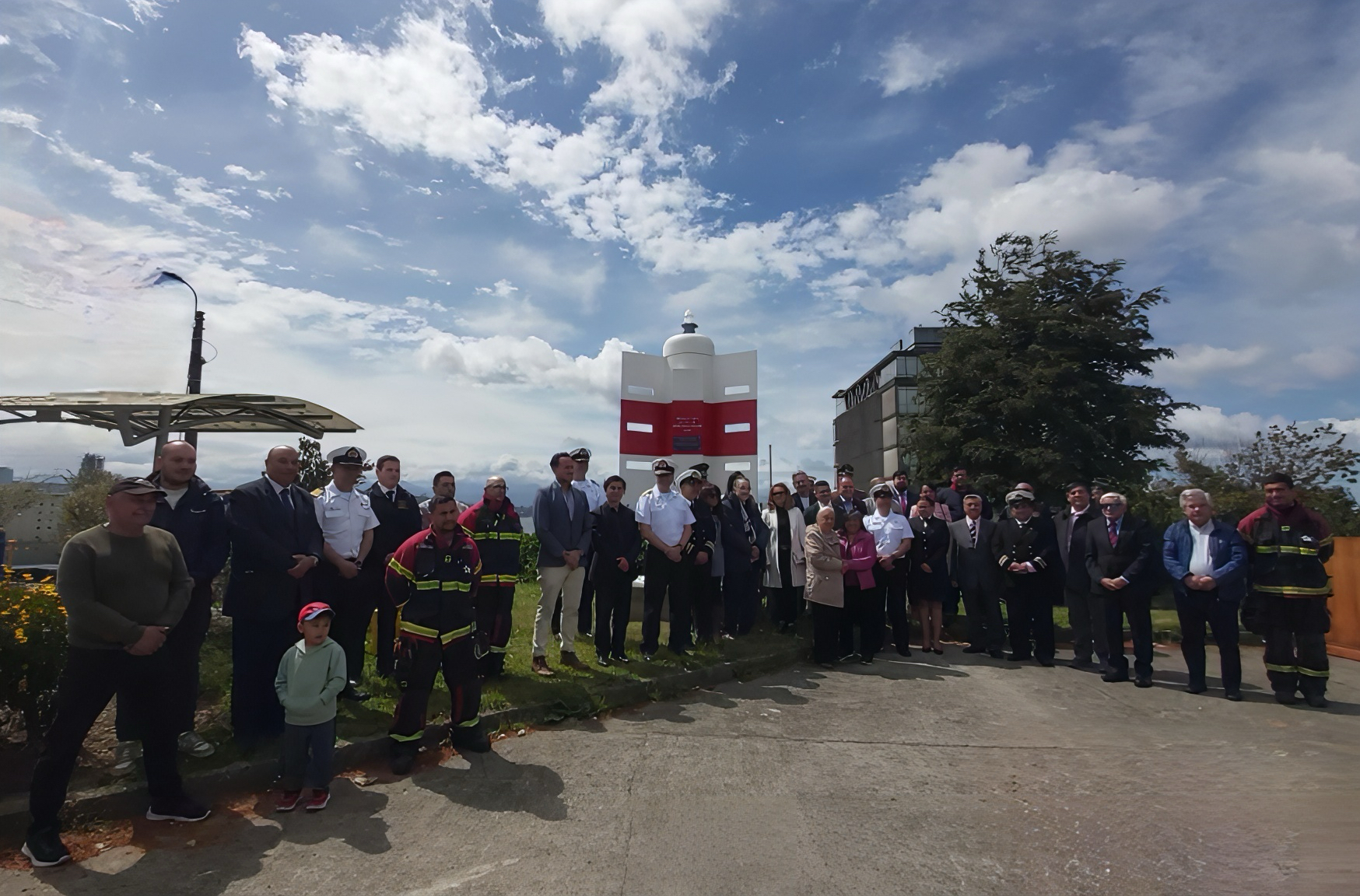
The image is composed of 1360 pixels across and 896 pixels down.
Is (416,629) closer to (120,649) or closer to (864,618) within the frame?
(120,649)

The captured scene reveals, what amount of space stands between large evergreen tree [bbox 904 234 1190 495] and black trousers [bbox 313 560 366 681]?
1275cm

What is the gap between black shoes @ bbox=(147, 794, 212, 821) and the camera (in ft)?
13.7

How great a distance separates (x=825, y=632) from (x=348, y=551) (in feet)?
16.4

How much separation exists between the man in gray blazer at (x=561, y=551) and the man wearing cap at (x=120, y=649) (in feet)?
10.4

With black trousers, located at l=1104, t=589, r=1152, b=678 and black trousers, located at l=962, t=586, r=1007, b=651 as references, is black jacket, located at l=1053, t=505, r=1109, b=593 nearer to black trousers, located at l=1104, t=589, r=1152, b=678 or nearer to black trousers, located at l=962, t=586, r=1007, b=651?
black trousers, located at l=1104, t=589, r=1152, b=678

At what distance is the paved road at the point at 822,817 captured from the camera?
11.6 feet

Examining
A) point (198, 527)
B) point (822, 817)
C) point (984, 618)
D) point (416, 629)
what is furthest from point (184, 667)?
point (984, 618)

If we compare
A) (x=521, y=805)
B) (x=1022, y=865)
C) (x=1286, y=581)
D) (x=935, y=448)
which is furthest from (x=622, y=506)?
(x=935, y=448)

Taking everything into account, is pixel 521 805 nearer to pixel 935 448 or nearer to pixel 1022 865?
pixel 1022 865

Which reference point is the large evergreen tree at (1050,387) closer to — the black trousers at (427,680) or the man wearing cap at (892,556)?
the man wearing cap at (892,556)

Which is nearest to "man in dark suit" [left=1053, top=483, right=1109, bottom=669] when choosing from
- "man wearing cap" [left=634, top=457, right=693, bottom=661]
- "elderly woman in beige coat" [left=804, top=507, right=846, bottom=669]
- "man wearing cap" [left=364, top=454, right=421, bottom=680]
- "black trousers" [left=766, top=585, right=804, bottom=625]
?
"elderly woman in beige coat" [left=804, top=507, right=846, bottom=669]

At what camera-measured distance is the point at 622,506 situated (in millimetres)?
7672

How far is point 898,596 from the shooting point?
897 centimetres

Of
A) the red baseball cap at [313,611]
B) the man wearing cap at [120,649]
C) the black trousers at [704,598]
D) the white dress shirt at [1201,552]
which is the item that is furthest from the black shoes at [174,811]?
the white dress shirt at [1201,552]
